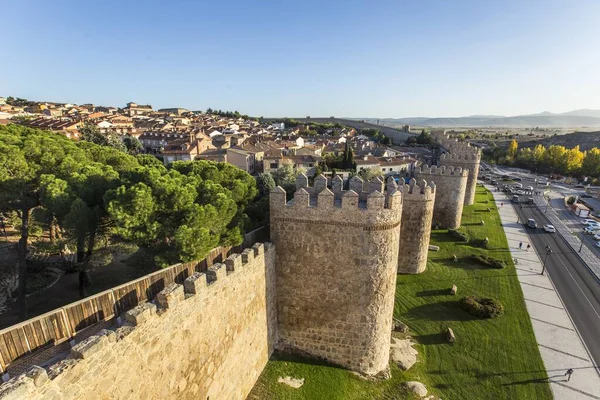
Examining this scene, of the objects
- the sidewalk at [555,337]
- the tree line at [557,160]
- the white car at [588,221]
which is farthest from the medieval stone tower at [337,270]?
the tree line at [557,160]

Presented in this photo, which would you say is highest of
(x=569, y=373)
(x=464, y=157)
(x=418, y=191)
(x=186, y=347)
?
(x=464, y=157)

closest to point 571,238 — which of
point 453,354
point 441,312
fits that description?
point 441,312

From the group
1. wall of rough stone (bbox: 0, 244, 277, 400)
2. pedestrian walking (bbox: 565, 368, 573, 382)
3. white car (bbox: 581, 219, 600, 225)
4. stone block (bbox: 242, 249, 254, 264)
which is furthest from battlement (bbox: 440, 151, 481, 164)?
stone block (bbox: 242, 249, 254, 264)

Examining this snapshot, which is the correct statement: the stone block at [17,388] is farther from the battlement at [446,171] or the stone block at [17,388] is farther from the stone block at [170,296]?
the battlement at [446,171]

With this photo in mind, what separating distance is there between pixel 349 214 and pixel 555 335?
1715cm

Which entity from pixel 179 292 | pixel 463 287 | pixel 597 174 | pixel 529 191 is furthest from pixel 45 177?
pixel 597 174

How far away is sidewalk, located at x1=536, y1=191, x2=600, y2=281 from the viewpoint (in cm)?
2996

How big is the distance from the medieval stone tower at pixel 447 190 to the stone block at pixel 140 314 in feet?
106

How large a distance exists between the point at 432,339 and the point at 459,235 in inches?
707

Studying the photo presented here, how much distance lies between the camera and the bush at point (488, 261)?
28277mm

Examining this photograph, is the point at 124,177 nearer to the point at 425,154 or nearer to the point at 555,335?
the point at 555,335

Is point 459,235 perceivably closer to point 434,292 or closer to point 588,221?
point 434,292

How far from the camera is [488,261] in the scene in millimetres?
28703

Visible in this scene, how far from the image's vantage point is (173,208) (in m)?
13.8
